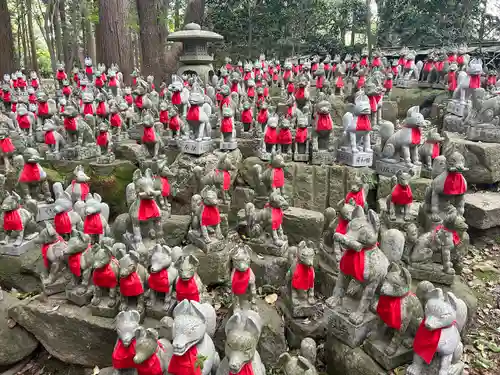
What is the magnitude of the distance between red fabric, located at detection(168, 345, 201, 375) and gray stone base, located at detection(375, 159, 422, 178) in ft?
15.8

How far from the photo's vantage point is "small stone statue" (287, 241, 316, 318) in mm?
4363

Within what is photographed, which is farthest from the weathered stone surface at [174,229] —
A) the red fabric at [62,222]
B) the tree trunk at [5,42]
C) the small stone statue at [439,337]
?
the tree trunk at [5,42]

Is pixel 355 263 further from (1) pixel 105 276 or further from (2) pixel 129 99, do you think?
(2) pixel 129 99

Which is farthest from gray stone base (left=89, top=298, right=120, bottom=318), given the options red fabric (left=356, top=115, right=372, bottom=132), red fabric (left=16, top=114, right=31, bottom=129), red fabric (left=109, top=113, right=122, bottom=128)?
red fabric (left=16, top=114, right=31, bottom=129)

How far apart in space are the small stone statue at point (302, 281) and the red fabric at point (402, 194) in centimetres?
183

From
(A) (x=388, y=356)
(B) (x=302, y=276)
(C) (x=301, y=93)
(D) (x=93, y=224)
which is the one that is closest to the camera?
(A) (x=388, y=356)

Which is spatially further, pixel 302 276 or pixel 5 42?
pixel 5 42

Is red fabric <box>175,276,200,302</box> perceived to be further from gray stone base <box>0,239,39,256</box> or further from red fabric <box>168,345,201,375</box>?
gray stone base <box>0,239,39,256</box>

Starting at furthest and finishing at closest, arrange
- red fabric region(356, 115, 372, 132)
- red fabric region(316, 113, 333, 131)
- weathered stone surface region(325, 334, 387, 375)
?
1. red fabric region(316, 113, 333, 131)
2. red fabric region(356, 115, 372, 132)
3. weathered stone surface region(325, 334, 387, 375)

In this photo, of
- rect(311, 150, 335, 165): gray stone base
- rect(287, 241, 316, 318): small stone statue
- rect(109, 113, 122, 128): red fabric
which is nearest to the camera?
rect(287, 241, 316, 318): small stone statue

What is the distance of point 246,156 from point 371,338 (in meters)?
5.03

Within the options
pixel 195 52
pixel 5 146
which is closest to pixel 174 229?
pixel 5 146

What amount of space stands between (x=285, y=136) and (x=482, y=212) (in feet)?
11.2

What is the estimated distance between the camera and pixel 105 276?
13.7 feet
